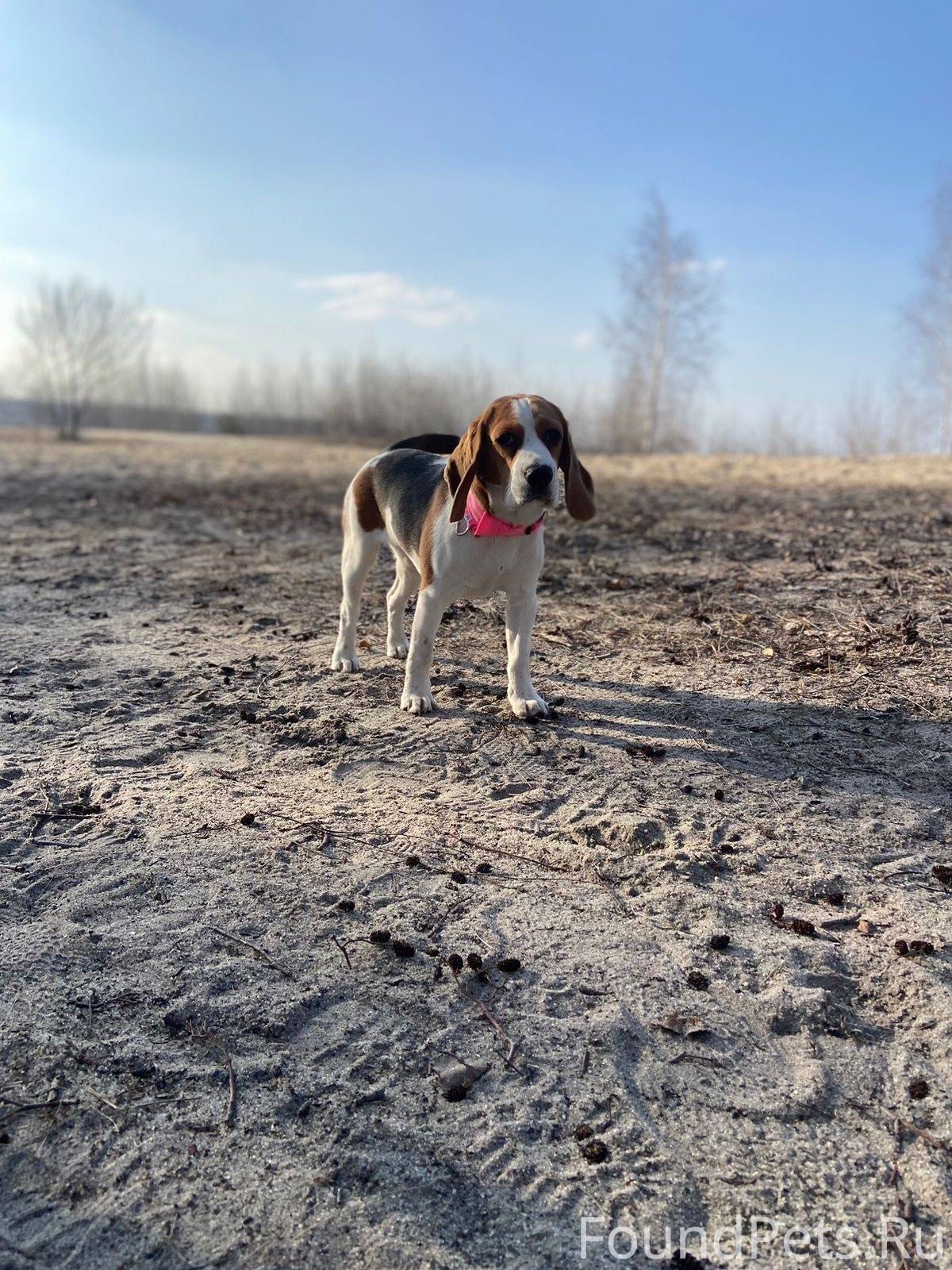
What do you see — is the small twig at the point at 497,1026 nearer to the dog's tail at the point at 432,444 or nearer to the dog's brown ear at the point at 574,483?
the dog's brown ear at the point at 574,483

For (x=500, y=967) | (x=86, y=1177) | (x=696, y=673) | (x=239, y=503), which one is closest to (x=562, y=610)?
(x=696, y=673)

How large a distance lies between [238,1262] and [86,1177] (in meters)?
0.49

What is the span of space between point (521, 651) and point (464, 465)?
1.11m

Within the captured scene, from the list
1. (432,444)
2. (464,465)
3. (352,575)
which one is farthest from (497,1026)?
(432,444)

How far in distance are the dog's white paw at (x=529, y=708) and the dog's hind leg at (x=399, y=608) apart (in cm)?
119

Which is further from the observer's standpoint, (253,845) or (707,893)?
(253,845)

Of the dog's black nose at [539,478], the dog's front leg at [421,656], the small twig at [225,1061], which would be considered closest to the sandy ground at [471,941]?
the small twig at [225,1061]

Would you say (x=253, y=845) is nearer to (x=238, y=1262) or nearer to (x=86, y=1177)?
(x=86, y=1177)

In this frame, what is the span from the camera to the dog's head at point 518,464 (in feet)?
14.1

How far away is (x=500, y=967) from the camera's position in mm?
3047

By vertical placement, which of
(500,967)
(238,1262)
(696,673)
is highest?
(696,673)

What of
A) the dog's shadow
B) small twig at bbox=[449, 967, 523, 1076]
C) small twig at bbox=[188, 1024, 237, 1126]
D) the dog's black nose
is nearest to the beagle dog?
the dog's black nose

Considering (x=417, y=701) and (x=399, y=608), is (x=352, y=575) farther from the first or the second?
(x=417, y=701)

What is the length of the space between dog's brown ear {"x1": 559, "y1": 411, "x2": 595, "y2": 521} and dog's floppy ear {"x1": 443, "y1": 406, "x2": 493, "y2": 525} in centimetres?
44
